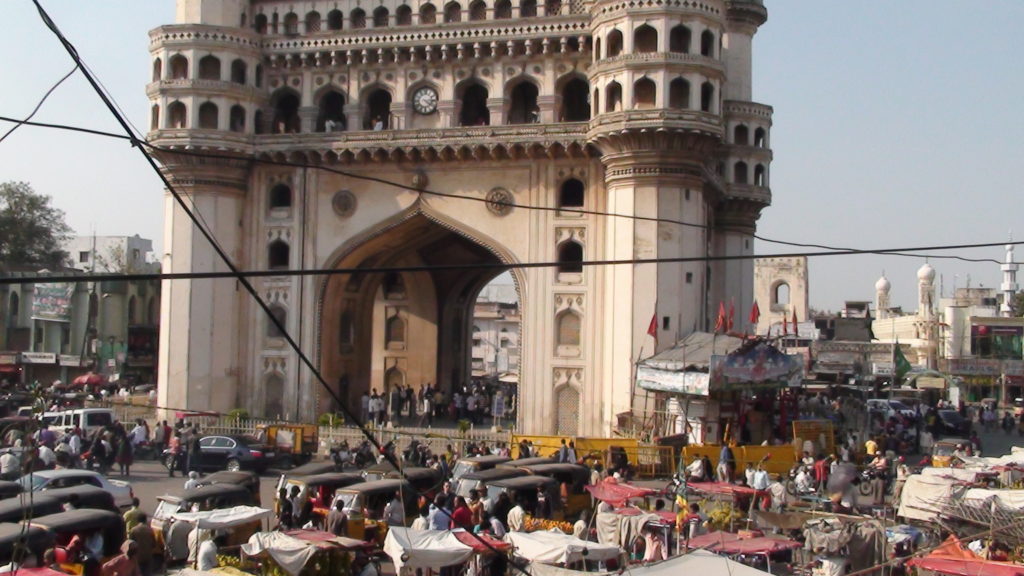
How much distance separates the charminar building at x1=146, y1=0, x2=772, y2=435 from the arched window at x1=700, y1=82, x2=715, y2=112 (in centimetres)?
7

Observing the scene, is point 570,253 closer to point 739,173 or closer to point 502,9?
point 502,9

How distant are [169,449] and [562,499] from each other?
381 inches

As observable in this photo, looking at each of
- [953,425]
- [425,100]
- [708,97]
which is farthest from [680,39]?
[953,425]

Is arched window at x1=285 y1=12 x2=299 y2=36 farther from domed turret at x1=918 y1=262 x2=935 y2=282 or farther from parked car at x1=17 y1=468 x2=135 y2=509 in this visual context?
domed turret at x1=918 y1=262 x2=935 y2=282

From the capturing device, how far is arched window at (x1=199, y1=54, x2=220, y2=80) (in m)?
31.4

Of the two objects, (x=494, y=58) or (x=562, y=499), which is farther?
(x=494, y=58)

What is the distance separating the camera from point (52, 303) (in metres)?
46.2

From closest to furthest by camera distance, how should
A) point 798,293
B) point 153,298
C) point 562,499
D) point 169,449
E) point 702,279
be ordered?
point 562,499, point 169,449, point 702,279, point 153,298, point 798,293

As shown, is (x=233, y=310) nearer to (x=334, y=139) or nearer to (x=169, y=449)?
(x=334, y=139)

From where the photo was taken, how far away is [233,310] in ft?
105

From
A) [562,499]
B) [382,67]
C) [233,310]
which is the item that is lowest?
[562,499]

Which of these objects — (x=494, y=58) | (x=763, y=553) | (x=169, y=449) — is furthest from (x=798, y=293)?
(x=763, y=553)

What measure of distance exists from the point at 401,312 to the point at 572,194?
11080mm

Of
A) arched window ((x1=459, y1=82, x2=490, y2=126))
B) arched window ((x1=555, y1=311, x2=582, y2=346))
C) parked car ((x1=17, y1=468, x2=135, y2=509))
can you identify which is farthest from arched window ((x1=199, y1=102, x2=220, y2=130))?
parked car ((x1=17, y1=468, x2=135, y2=509))
